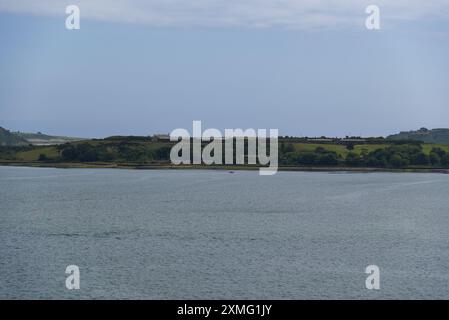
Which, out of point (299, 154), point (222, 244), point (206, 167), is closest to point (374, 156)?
point (299, 154)

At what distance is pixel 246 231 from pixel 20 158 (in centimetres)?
13704

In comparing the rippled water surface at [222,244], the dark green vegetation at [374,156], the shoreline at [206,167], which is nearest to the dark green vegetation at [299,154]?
the dark green vegetation at [374,156]

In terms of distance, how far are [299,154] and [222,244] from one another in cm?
12050

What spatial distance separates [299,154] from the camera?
17138 cm

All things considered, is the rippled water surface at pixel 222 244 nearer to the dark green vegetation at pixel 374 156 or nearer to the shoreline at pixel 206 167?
the shoreline at pixel 206 167

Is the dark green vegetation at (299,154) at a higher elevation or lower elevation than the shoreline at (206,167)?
higher

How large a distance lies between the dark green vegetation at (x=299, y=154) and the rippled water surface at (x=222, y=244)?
68.8m

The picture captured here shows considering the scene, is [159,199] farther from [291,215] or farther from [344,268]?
[344,268]

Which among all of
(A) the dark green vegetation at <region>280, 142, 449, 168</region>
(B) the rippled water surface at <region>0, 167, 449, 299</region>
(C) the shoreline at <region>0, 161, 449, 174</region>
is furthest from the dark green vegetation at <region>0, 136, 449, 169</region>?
(B) the rippled water surface at <region>0, 167, 449, 299</region>

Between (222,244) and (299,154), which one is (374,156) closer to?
(299,154)

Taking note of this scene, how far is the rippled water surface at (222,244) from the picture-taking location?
129ft

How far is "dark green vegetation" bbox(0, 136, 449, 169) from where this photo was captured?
6521 inches
